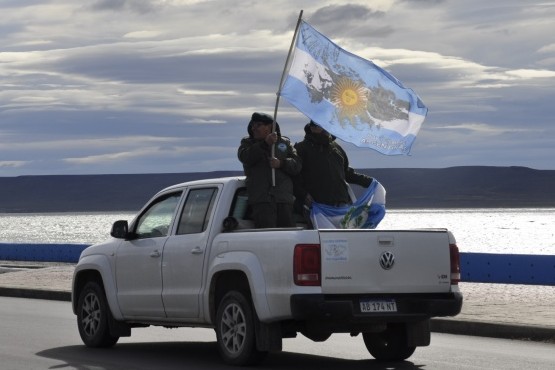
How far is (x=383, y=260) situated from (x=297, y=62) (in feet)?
9.47

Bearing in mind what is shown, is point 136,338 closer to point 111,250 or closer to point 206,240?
point 111,250

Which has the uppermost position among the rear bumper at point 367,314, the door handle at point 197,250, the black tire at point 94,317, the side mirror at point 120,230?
the side mirror at point 120,230

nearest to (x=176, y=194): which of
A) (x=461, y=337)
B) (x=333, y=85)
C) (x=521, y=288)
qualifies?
(x=333, y=85)

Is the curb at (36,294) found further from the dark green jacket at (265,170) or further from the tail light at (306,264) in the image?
the tail light at (306,264)

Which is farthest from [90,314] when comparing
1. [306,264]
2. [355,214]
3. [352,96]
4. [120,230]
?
[306,264]

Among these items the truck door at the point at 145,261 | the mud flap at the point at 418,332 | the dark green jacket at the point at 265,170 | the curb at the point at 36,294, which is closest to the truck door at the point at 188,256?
the truck door at the point at 145,261

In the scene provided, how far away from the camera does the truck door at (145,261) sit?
45.2 feet

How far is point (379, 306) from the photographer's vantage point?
12.1 metres

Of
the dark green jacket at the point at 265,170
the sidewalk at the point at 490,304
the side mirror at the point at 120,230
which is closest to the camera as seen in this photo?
the dark green jacket at the point at 265,170

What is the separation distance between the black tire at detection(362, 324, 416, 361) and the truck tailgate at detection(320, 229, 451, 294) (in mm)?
834

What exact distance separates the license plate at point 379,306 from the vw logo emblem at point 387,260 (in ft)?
1.02

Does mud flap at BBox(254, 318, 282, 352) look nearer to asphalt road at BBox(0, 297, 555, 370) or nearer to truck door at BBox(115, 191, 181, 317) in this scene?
asphalt road at BBox(0, 297, 555, 370)

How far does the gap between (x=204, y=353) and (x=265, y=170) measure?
82.0 inches

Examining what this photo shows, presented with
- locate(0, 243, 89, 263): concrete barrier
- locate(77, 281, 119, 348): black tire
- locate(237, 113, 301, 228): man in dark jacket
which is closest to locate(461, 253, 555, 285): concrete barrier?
locate(77, 281, 119, 348): black tire
